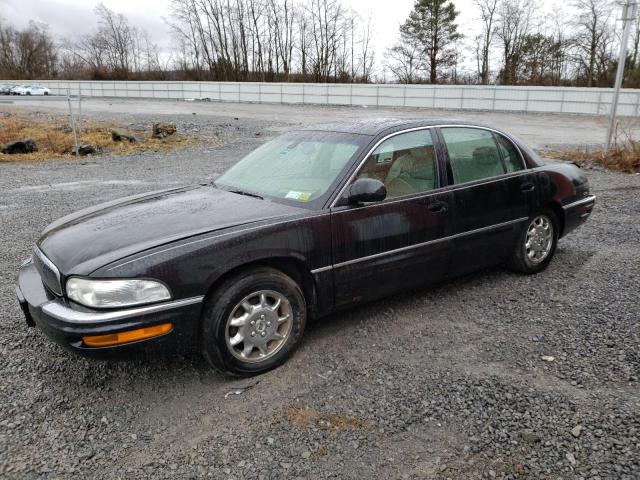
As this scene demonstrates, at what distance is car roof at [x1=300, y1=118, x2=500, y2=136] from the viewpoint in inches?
153

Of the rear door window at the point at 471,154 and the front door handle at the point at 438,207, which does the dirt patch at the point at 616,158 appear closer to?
the rear door window at the point at 471,154

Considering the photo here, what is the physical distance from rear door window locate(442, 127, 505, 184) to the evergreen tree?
41533 millimetres

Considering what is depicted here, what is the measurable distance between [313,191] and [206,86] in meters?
34.5

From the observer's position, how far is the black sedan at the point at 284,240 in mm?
2758

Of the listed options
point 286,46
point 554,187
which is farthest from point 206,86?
point 554,187

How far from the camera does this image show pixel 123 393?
3045 millimetres

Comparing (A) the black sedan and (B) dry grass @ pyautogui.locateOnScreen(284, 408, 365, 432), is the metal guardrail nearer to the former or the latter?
(A) the black sedan

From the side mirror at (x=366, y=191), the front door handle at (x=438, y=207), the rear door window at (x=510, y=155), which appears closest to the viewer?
the side mirror at (x=366, y=191)

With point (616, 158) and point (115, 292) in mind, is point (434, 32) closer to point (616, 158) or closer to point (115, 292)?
point (616, 158)

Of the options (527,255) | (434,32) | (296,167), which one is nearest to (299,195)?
(296,167)

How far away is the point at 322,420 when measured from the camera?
2756 mm

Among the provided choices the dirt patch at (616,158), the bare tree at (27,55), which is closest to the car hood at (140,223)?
the dirt patch at (616,158)

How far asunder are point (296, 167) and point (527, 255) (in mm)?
2389

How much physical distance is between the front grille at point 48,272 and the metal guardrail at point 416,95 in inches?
767
